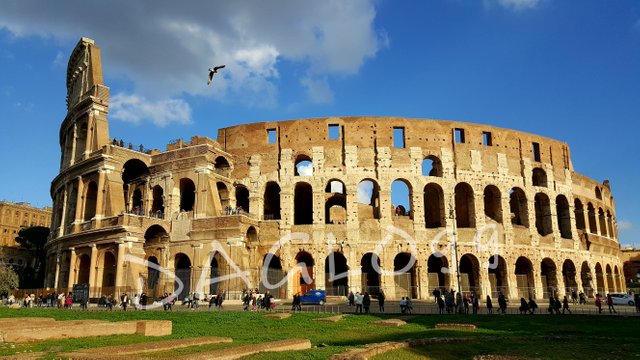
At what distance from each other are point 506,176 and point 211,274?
860 inches

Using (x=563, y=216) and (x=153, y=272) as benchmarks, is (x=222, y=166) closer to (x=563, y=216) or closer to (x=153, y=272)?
(x=153, y=272)

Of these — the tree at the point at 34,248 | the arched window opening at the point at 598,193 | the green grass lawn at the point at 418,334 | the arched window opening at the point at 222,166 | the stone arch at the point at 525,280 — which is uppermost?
the arched window opening at the point at 222,166

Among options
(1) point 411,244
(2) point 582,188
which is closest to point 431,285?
(1) point 411,244

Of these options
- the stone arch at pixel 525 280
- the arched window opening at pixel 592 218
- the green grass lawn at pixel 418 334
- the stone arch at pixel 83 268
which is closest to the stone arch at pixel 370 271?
the stone arch at pixel 525 280

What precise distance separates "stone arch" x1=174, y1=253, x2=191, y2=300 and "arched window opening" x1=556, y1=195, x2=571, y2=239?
94.3ft

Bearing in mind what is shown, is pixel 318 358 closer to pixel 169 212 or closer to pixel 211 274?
pixel 211 274

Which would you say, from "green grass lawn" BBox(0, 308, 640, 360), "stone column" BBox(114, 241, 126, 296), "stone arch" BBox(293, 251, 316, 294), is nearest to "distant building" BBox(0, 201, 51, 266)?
"stone column" BBox(114, 241, 126, 296)

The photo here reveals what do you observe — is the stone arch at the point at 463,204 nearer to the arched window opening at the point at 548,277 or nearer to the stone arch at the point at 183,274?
the arched window opening at the point at 548,277

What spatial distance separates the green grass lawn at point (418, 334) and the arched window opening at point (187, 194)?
15.1m

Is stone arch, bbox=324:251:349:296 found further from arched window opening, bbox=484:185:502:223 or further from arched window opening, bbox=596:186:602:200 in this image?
arched window opening, bbox=596:186:602:200

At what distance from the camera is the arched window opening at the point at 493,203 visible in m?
36.2

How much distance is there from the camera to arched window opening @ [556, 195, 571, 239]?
39.8 metres

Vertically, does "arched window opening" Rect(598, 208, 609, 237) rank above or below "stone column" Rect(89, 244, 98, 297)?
above

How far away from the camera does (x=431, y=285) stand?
109ft
